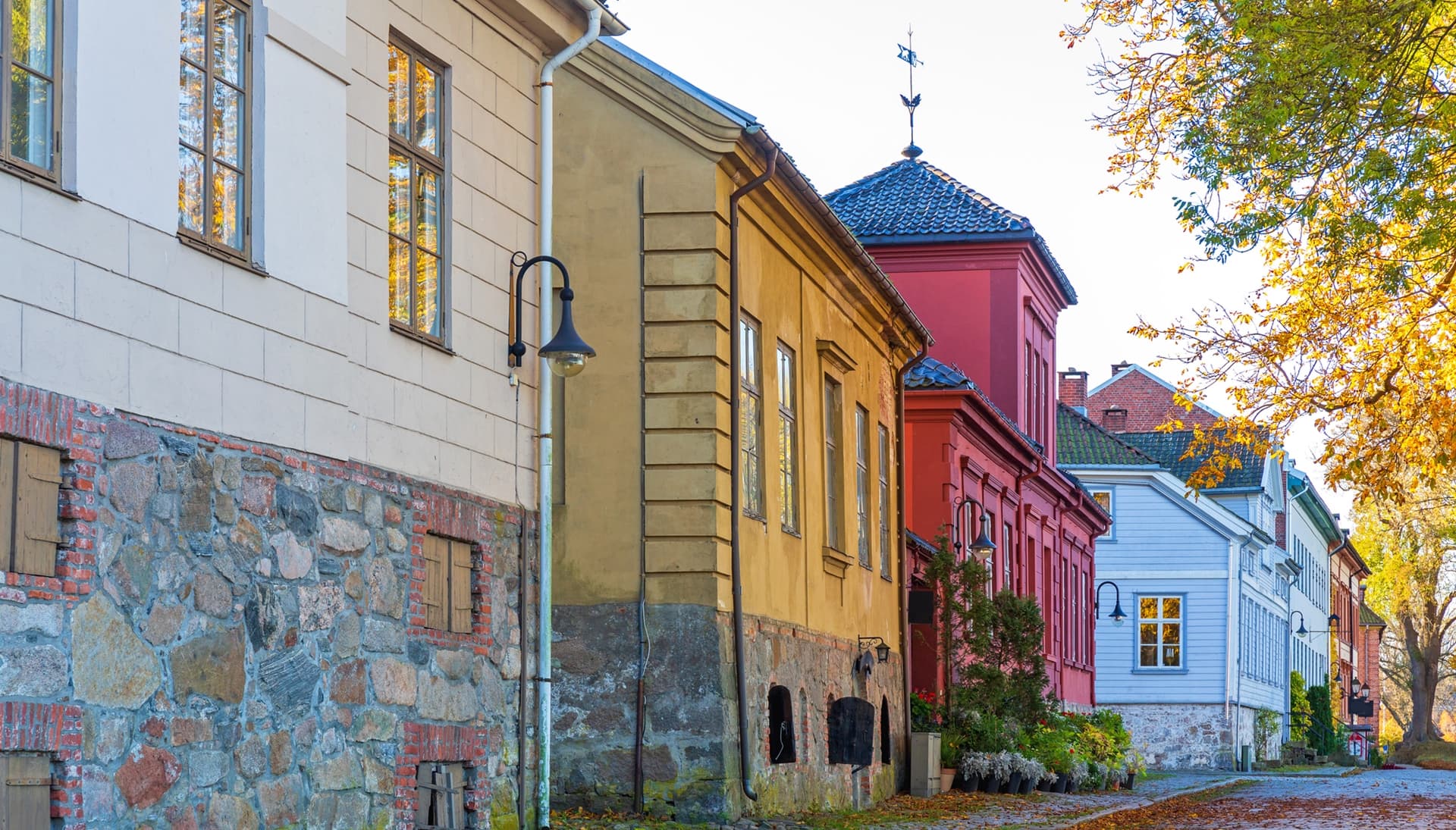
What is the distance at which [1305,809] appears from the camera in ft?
78.2

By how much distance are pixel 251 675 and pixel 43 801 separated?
5.35 feet

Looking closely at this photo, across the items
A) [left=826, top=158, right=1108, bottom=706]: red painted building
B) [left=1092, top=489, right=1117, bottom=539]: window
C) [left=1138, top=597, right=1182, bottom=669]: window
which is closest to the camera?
[left=826, top=158, right=1108, bottom=706]: red painted building

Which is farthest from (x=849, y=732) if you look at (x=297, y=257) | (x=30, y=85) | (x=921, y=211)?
(x=921, y=211)

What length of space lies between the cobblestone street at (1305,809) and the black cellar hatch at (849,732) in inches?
83.2

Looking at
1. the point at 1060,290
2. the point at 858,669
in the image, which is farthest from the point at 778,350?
the point at 1060,290

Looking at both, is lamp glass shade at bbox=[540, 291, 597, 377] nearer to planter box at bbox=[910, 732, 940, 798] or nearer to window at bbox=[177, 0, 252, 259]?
window at bbox=[177, 0, 252, 259]

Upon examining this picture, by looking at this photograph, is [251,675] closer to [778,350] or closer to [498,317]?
[498,317]

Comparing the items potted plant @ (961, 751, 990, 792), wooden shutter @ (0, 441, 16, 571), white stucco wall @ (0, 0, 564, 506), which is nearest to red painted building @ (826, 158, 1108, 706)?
potted plant @ (961, 751, 990, 792)

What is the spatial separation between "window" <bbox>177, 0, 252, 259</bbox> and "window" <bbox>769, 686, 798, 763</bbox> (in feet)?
27.0

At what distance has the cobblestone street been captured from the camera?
19.3 metres

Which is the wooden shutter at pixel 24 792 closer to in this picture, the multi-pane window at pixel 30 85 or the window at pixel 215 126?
the multi-pane window at pixel 30 85

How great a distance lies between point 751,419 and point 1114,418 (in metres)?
44.8

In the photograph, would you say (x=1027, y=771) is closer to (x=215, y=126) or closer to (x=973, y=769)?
(x=973, y=769)

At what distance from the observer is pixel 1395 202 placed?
12.8 m
